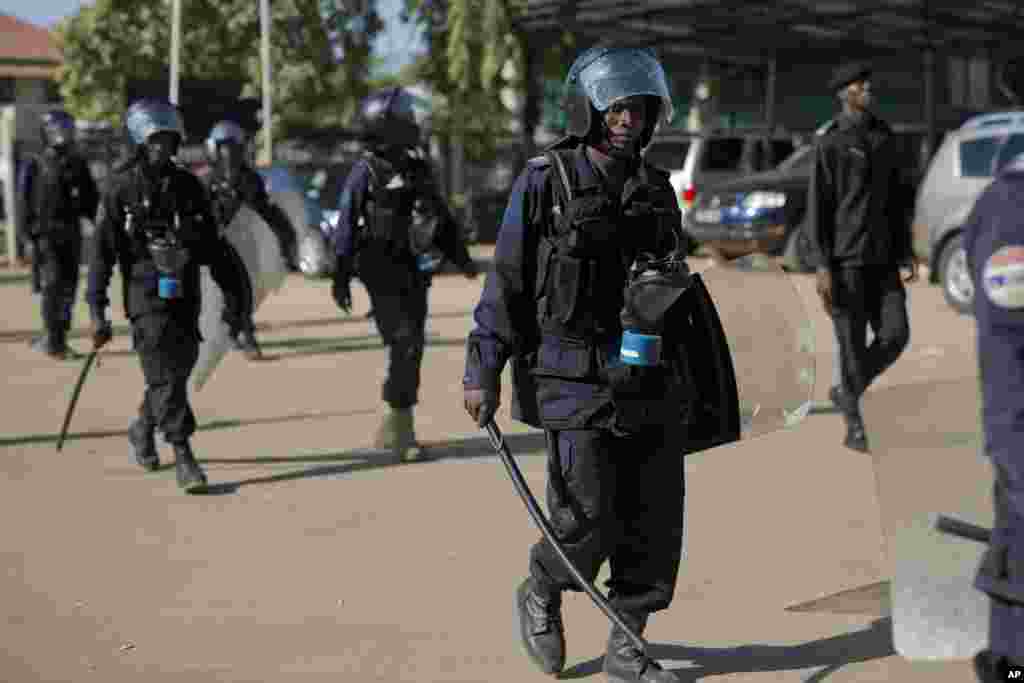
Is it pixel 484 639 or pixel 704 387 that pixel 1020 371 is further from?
pixel 484 639

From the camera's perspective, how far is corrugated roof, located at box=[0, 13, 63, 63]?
68125 millimetres

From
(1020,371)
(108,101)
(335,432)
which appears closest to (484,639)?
(1020,371)

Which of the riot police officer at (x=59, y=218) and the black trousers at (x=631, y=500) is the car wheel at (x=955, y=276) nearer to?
the riot police officer at (x=59, y=218)

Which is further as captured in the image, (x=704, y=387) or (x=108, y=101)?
(x=108, y=101)

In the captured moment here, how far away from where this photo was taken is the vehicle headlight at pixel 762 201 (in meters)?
20.5

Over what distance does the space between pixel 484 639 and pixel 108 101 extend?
34522 millimetres

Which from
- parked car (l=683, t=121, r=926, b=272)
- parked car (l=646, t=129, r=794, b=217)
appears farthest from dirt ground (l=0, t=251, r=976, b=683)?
parked car (l=646, t=129, r=794, b=217)

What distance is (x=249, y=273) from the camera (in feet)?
31.8

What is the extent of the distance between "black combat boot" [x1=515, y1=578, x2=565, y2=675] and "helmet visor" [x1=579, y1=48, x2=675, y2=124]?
142 centimetres

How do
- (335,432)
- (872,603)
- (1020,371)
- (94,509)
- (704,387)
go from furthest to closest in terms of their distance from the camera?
(335,432)
(94,509)
(872,603)
(704,387)
(1020,371)

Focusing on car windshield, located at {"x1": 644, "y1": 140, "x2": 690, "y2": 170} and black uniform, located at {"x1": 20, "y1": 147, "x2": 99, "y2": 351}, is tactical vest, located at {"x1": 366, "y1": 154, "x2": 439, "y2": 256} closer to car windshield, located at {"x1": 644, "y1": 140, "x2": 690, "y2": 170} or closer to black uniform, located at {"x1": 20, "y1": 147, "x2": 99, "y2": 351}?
black uniform, located at {"x1": 20, "y1": 147, "x2": 99, "y2": 351}

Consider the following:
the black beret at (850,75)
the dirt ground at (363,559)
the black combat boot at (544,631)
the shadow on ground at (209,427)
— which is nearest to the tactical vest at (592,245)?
the dirt ground at (363,559)

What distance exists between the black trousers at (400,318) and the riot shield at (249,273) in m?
0.75

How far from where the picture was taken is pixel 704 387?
4918 millimetres
